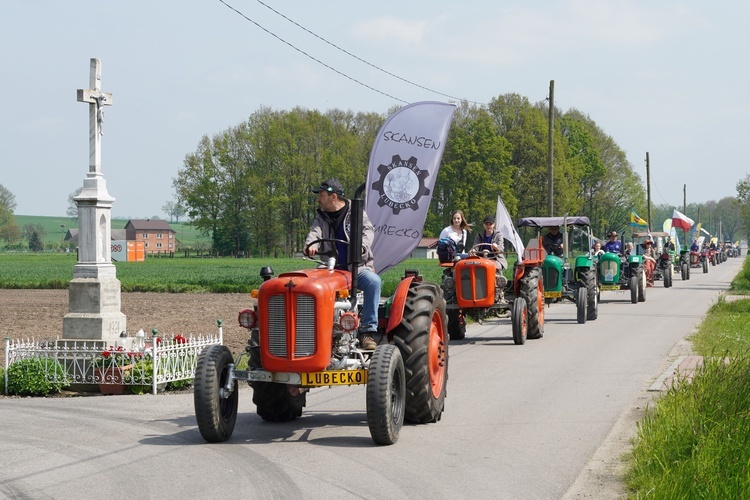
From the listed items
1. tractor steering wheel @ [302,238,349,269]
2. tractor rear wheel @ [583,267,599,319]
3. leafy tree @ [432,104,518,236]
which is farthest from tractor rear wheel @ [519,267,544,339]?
leafy tree @ [432,104,518,236]

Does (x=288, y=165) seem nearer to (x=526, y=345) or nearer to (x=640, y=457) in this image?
(x=526, y=345)

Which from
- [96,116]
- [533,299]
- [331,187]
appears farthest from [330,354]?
[533,299]

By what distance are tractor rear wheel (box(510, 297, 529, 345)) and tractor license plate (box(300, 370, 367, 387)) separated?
28.7 ft

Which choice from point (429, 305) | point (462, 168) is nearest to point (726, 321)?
point (429, 305)

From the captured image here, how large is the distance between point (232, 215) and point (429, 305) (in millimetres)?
87549

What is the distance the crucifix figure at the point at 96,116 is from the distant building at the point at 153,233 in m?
144

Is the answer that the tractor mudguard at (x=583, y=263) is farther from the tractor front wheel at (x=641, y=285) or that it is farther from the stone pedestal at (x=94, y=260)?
the stone pedestal at (x=94, y=260)

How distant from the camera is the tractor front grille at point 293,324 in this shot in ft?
26.9

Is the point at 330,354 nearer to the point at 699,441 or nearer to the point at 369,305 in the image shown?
the point at 369,305

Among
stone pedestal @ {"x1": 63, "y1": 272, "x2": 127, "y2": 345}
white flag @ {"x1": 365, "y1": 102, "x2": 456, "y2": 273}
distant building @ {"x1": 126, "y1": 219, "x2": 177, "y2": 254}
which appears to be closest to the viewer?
white flag @ {"x1": 365, "y1": 102, "x2": 456, "y2": 273}

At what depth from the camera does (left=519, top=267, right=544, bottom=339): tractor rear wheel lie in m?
17.6

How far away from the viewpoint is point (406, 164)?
14.2 m

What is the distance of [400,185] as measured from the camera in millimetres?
14086

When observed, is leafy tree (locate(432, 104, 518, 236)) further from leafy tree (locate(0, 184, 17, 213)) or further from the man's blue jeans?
leafy tree (locate(0, 184, 17, 213))
